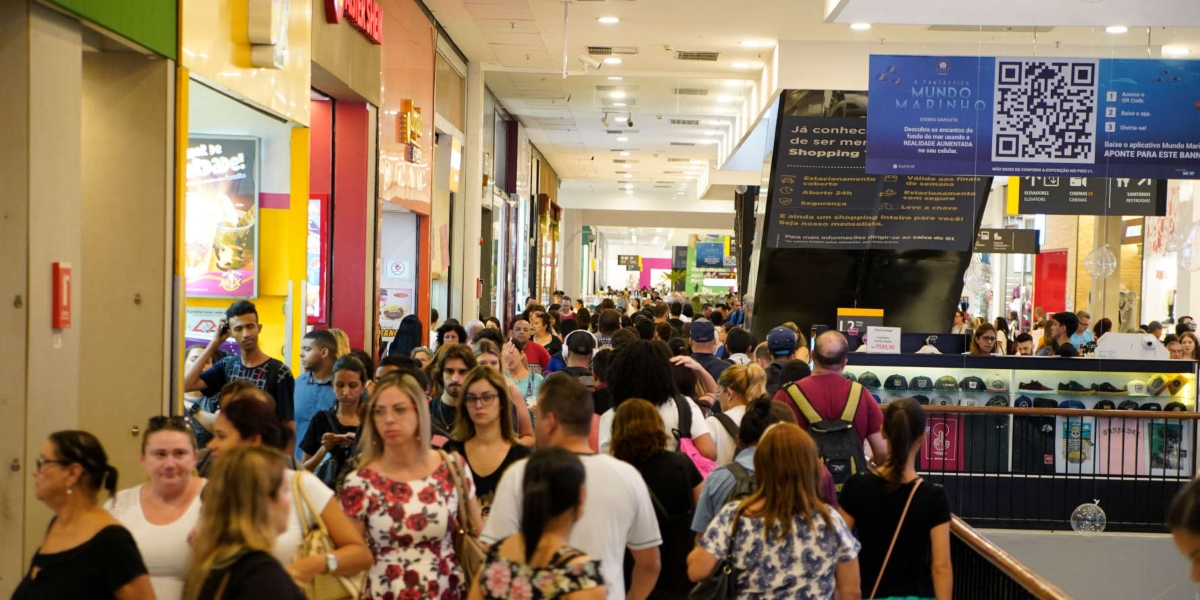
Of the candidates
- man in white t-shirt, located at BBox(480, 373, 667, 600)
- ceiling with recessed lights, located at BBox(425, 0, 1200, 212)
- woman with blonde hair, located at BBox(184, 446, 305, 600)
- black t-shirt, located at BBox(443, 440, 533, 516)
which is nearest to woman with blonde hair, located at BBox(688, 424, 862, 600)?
man in white t-shirt, located at BBox(480, 373, 667, 600)

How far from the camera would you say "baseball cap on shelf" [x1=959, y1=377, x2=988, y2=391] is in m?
9.78

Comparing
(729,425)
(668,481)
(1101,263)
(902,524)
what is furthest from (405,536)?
(1101,263)

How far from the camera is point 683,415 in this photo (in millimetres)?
5137

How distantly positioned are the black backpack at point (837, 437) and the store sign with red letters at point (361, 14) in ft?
16.1

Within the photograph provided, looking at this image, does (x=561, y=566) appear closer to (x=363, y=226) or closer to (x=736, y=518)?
(x=736, y=518)

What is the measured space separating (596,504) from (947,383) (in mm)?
7001

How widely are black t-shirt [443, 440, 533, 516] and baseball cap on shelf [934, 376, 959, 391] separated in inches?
244

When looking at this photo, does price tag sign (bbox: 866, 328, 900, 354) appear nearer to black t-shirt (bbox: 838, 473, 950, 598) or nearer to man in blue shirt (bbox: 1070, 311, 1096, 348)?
man in blue shirt (bbox: 1070, 311, 1096, 348)

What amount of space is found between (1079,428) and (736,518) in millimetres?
6797

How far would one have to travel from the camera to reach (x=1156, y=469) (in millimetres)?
9641

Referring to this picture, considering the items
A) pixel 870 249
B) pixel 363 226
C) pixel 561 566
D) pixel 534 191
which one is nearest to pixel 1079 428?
pixel 870 249

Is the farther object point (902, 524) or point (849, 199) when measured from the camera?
point (849, 199)

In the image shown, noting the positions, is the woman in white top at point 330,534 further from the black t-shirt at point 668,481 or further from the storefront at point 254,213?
the storefront at point 254,213

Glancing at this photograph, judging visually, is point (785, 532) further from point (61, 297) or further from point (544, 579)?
point (61, 297)
